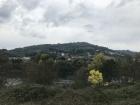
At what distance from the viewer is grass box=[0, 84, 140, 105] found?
1741 centimetres

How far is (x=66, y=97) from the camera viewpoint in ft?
58.1

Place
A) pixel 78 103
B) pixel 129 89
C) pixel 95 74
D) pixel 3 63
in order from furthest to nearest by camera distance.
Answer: pixel 95 74 < pixel 3 63 < pixel 129 89 < pixel 78 103

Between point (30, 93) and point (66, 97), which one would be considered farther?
point (30, 93)

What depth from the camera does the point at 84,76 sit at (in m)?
73.8

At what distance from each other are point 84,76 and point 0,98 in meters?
54.2

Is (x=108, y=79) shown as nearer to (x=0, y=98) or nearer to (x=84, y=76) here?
(x=84, y=76)

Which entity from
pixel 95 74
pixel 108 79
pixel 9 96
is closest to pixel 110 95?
pixel 9 96

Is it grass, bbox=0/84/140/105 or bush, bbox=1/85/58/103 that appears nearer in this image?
grass, bbox=0/84/140/105

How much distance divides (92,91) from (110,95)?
0.98 meters

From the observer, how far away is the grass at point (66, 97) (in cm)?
1741

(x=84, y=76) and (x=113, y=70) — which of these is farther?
(x=113, y=70)

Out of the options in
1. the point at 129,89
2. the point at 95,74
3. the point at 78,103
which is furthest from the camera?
the point at 95,74

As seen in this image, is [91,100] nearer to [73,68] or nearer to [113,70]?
[113,70]

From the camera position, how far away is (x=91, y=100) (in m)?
17.8
